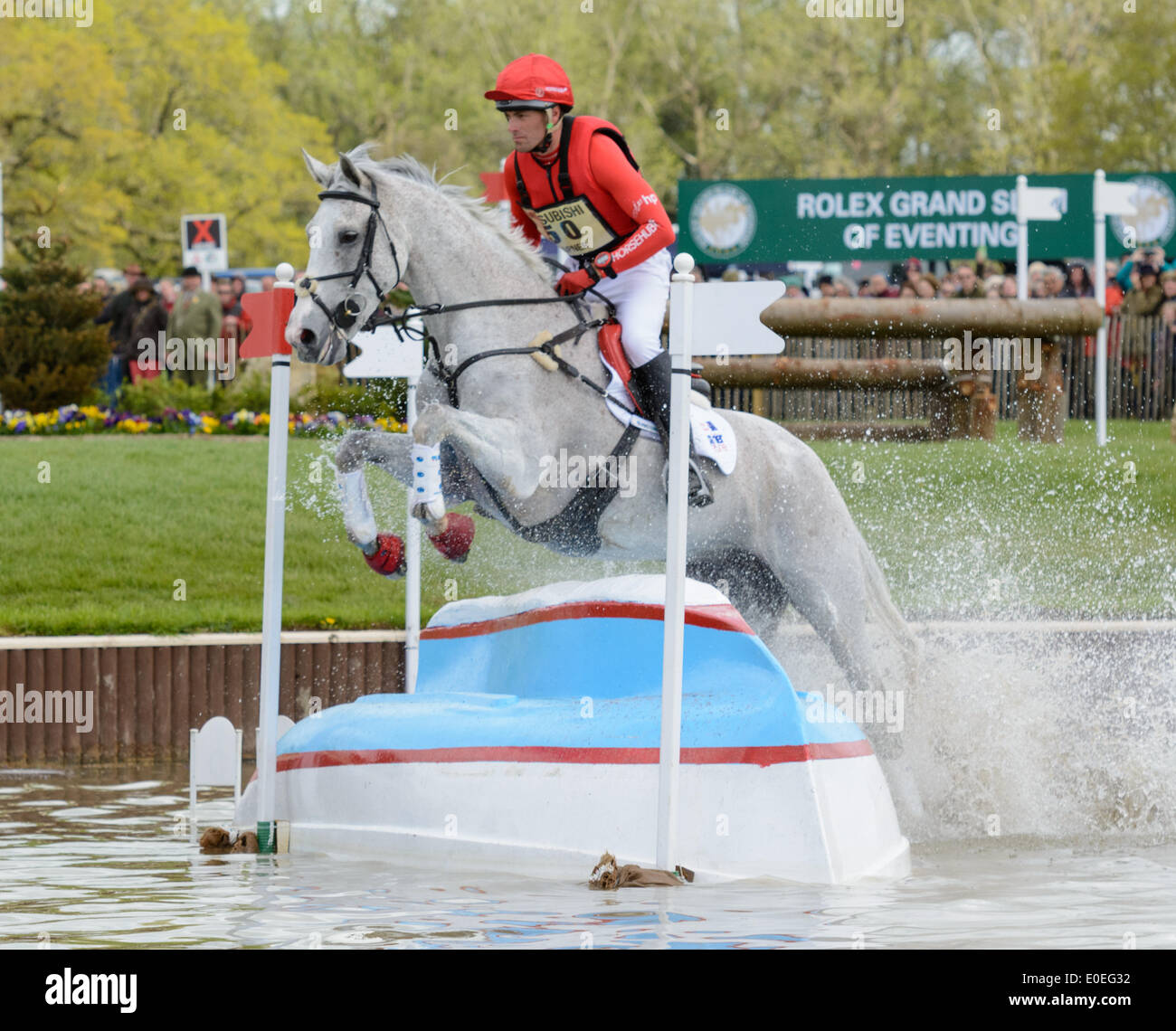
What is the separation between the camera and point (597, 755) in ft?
20.9

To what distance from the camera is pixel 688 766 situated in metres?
6.27

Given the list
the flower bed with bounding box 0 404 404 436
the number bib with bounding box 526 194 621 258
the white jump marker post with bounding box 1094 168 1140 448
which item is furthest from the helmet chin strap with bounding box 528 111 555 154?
the white jump marker post with bounding box 1094 168 1140 448

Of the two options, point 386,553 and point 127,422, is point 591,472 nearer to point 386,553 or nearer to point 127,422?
point 386,553

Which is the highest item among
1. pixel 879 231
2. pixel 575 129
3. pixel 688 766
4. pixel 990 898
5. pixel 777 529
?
pixel 879 231

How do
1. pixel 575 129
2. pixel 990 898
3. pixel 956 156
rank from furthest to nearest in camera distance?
pixel 956 156 < pixel 575 129 < pixel 990 898

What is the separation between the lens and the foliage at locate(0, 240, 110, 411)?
625 inches

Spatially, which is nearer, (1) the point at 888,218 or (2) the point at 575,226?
(2) the point at 575,226

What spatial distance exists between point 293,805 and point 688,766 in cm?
177

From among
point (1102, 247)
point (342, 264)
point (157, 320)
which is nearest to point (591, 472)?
point (342, 264)

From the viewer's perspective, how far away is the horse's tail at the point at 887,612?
26.3 ft

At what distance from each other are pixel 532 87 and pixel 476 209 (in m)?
0.69
